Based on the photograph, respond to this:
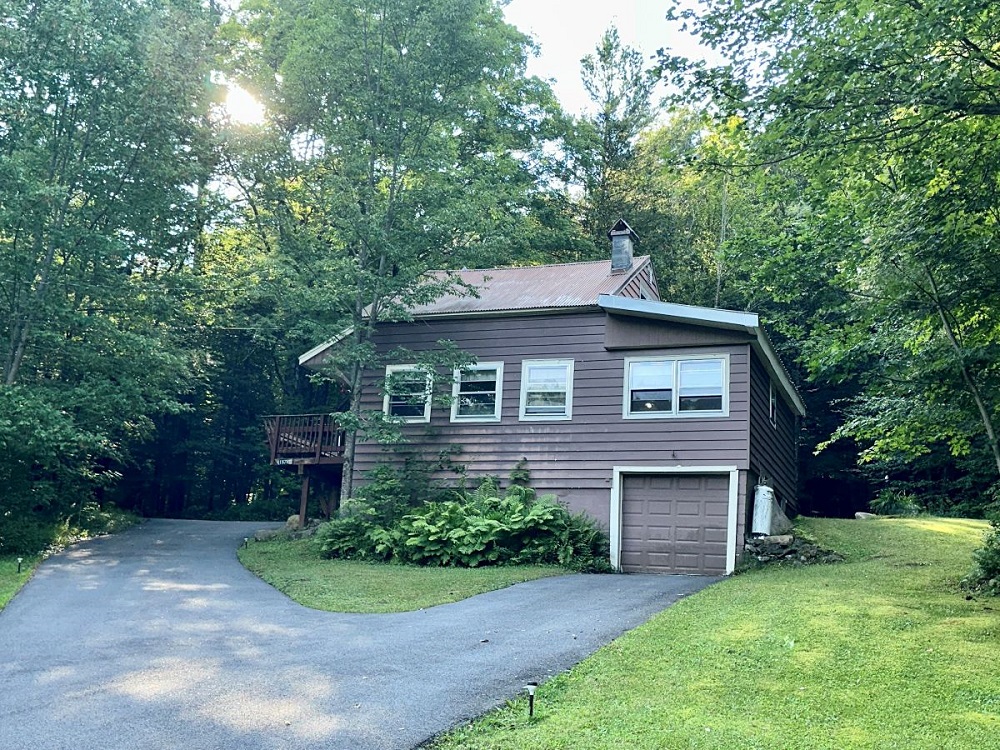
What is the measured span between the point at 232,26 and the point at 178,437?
13.6m

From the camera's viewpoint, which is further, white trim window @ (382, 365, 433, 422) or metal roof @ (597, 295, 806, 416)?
white trim window @ (382, 365, 433, 422)

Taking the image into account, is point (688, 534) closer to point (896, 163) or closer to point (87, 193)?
point (896, 163)

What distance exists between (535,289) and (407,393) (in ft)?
11.8

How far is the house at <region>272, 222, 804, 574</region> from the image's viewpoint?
49.2ft

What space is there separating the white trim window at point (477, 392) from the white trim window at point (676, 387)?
2.66 meters

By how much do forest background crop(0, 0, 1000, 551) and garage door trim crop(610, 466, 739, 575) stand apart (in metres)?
2.00

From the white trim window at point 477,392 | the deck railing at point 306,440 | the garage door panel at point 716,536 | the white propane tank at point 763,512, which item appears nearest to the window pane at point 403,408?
the white trim window at point 477,392

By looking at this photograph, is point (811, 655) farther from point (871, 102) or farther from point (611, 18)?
point (611, 18)

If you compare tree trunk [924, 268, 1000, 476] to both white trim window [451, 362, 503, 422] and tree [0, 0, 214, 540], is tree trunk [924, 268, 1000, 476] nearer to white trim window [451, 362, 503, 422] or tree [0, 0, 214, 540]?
white trim window [451, 362, 503, 422]

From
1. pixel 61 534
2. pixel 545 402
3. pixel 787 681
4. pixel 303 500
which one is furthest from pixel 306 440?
pixel 787 681

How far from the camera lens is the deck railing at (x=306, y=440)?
1920 centimetres

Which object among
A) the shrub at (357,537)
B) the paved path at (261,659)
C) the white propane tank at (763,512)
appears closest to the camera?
the paved path at (261,659)

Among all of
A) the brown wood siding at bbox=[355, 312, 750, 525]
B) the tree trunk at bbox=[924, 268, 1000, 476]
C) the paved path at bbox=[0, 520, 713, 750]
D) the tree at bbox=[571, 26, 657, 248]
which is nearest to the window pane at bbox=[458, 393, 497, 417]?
the brown wood siding at bbox=[355, 312, 750, 525]

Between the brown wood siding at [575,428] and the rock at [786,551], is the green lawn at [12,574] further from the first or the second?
the rock at [786,551]
